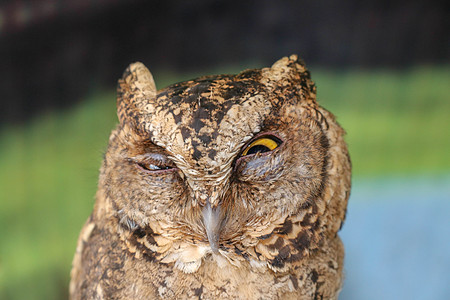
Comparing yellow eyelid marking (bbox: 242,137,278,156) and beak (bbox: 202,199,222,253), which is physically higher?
yellow eyelid marking (bbox: 242,137,278,156)

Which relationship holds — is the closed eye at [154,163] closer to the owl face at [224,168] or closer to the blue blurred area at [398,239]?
the owl face at [224,168]

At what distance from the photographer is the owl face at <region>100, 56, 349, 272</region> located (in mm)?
832

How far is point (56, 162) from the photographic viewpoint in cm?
201

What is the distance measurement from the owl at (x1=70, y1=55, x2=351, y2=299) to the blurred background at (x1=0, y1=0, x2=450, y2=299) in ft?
3.21

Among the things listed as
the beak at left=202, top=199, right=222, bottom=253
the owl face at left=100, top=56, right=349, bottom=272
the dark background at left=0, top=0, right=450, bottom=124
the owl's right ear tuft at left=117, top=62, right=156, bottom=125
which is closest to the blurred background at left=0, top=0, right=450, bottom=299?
the dark background at left=0, top=0, right=450, bottom=124

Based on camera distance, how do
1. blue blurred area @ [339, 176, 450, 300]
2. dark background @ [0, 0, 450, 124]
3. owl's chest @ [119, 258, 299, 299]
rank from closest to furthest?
owl's chest @ [119, 258, 299, 299], dark background @ [0, 0, 450, 124], blue blurred area @ [339, 176, 450, 300]

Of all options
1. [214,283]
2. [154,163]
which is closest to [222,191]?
[154,163]

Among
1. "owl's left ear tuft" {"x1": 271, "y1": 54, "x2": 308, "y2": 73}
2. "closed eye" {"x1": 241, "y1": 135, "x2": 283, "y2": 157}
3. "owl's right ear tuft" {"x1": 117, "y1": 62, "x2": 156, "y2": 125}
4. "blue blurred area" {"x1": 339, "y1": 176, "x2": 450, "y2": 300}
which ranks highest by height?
"owl's left ear tuft" {"x1": 271, "y1": 54, "x2": 308, "y2": 73}

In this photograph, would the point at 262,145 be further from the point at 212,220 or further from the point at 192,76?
the point at 192,76

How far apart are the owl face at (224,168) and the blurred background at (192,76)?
1.00 m

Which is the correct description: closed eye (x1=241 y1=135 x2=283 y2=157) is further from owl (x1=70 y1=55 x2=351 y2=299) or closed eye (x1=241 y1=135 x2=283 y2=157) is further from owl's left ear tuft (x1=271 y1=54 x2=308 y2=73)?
owl's left ear tuft (x1=271 y1=54 x2=308 y2=73)

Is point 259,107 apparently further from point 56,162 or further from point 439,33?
point 439,33

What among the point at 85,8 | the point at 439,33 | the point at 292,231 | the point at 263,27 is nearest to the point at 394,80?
the point at 439,33

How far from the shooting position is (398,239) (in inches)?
91.8
